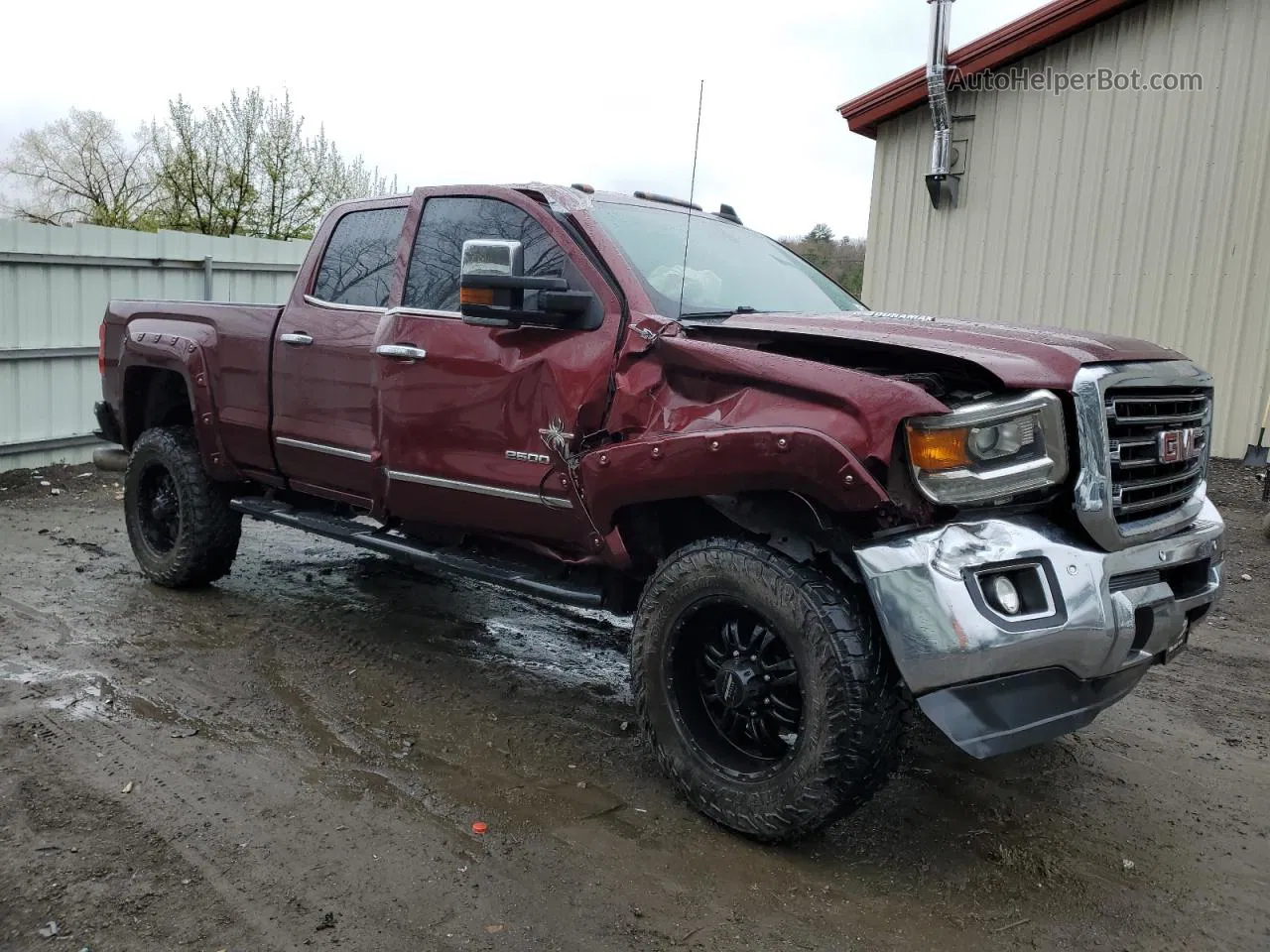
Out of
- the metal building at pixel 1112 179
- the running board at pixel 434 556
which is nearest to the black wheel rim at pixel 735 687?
the running board at pixel 434 556

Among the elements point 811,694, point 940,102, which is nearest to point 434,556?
point 811,694

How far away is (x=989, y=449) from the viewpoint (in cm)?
287

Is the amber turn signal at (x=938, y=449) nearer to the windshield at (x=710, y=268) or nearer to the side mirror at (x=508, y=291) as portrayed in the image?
the windshield at (x=710, y=268)

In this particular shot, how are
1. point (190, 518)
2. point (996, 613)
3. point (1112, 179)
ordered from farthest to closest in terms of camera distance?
point (1112, 179), point (190, 518), point (996, 613)

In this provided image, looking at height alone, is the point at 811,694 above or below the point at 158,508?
above

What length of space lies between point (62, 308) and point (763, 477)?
8891 mm

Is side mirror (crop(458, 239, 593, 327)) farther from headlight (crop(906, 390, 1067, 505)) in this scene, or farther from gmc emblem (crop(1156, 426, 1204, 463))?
gmc emblem (crop(1156, 426, 1204, 463))

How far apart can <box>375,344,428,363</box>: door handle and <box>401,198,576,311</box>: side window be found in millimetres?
198

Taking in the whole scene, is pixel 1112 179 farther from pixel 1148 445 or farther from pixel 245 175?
pixel 245 175

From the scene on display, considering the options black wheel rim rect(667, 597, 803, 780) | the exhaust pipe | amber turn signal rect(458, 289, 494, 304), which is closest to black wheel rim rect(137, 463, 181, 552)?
amber turn signal rect(458, 289, 494, 304)

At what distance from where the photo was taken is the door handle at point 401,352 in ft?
13.8

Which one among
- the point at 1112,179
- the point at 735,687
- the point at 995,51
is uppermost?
the point at 995,51

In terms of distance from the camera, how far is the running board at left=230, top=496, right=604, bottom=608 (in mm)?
3885

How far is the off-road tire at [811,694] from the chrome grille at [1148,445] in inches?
32.6
